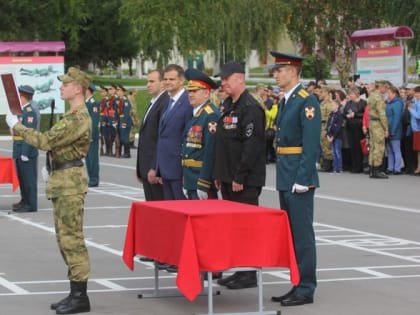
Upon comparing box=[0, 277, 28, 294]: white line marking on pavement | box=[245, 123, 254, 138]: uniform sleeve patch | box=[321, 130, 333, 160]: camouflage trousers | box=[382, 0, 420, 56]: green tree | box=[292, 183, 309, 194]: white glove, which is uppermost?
box=[382, 0, 420, 56]: green tree

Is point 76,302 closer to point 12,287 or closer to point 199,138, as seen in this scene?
point 12,287

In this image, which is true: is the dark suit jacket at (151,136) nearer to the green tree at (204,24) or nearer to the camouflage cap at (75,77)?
the camouflage cap at (75,77)

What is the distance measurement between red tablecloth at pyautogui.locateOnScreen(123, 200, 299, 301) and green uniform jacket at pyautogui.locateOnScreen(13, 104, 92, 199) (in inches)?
28.4

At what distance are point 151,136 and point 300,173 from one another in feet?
9.94

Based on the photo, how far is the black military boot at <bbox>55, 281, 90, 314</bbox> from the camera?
10.4m

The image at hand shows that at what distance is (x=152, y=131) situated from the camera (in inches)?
523

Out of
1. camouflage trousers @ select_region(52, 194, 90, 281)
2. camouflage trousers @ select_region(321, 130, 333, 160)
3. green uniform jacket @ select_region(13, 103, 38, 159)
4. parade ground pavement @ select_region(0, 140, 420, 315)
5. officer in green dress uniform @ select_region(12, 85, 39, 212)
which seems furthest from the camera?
camouflage trousers @ select_region(321, 130, 333, 160)

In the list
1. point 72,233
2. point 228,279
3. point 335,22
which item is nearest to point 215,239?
point 72,233

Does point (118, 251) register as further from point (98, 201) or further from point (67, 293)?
point (98, 201)

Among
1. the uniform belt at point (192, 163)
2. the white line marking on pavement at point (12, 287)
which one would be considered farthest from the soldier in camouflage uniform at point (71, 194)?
the uniform belt at point (192, 163)

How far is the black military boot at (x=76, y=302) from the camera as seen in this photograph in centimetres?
1045

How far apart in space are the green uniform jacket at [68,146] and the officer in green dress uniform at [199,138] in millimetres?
1521

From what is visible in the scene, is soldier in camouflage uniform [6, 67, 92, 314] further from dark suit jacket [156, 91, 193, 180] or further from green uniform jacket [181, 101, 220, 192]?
dark suit jacket [156, 91, 193, 180]

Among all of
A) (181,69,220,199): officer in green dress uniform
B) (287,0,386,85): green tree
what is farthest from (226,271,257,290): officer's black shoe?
(287,0,386,85): green tree
